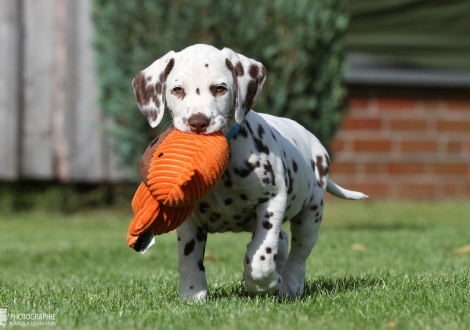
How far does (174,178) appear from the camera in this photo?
4.23 meters

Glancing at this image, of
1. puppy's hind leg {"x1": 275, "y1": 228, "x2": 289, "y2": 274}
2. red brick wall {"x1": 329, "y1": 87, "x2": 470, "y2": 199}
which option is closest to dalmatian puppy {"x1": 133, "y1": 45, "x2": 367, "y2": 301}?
puppy's hind leg {"x1": 275, "y1": 228, "x2": 289, "y2": 274}

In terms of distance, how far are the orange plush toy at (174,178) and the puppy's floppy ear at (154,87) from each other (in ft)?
1.16

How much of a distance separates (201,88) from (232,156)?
43 cm

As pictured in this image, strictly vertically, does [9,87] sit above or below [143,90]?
below

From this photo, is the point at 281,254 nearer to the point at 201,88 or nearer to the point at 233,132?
the point at 233,132

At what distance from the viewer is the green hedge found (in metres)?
10.1

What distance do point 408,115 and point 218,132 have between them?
32.1 ft

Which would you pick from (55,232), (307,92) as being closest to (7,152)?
(55,232)

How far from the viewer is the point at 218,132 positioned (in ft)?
14.5

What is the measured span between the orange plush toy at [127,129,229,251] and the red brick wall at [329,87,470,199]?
914cm

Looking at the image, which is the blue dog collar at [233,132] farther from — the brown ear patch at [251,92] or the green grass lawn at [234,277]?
the green grass lawn at [234,277]

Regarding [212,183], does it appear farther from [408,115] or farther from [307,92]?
[408,115]

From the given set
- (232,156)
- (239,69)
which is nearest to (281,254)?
(232,156)

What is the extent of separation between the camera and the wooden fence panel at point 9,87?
1180cm
